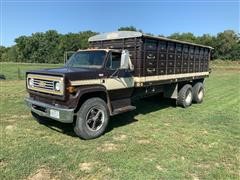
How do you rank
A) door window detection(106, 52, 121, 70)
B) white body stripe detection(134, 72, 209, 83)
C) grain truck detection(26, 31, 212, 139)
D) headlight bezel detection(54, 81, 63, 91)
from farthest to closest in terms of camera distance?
white body stripe detection(134, 72, 209, 83)
door window detection(106, 52, 121, 70)
grain truck detection(26, 31, 212, 139)
headlight bezel detection(54, 81, 63, 91)

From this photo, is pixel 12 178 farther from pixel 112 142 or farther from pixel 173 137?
pixel 173 137

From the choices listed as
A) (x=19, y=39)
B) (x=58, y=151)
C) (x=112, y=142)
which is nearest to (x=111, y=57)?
(x=112, y=142)

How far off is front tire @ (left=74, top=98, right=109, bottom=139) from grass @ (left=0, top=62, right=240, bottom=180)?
7.5 inches

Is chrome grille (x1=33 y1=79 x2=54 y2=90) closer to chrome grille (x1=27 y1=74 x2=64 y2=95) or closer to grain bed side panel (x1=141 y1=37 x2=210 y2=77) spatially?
chrome grille (x1=27 y1=74 x2=64 y2=95)

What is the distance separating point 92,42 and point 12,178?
543 centimetres

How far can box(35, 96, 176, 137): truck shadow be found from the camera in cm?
674

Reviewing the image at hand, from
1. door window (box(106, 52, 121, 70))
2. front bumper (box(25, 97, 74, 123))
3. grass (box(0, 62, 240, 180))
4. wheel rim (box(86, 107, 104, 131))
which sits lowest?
grass (box(0, 62, 240, 180))

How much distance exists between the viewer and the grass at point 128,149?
4.32m

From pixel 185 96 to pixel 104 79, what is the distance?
466cm

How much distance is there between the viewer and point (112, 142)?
5762 millimetres

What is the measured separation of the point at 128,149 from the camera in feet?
17.5

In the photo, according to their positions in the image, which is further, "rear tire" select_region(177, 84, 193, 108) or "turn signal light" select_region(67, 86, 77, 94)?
"rear tire" select_region(177, 84, 193, 108)

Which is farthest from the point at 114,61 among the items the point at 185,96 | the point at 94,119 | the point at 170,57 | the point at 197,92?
the point at 197,92

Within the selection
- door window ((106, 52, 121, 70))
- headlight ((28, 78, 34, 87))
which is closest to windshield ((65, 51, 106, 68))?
door window ((106, 52, 121, 70))
